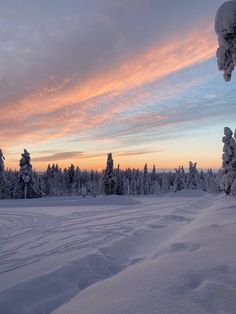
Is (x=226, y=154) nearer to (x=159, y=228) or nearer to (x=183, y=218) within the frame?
(x=183, y=218)

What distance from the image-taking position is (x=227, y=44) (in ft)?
38.4

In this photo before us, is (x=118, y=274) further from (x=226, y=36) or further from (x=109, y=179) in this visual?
(x=109, y=179)

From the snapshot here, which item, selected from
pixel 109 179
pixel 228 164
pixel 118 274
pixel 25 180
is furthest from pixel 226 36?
pixel 109 179

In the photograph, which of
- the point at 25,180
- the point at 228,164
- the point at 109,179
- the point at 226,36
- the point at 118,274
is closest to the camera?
the point at 118,274

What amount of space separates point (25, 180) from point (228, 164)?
32.6 m

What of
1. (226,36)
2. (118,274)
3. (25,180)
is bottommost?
(118,274)

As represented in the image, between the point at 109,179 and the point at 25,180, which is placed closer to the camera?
the point at 25,180

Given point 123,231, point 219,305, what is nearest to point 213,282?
point 219,305

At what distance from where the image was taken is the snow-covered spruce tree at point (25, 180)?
166 ft

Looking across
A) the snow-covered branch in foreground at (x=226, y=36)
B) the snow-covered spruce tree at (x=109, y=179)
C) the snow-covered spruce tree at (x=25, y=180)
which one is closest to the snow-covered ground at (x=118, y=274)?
the snow-covered branch in foreground at (x=226, y=36)

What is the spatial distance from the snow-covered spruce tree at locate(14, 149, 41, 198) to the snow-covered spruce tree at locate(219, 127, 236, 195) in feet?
104

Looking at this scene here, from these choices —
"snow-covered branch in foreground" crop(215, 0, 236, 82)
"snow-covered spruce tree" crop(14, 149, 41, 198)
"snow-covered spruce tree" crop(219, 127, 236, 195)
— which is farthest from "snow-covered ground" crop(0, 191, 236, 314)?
"snow-covered spruce tree" crop(14, 149, 41, 198)

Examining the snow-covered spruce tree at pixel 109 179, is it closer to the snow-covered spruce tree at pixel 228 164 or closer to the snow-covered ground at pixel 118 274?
the snow-covered spruce tree at pixel 228 164

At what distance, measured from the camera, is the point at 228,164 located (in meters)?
29.4
